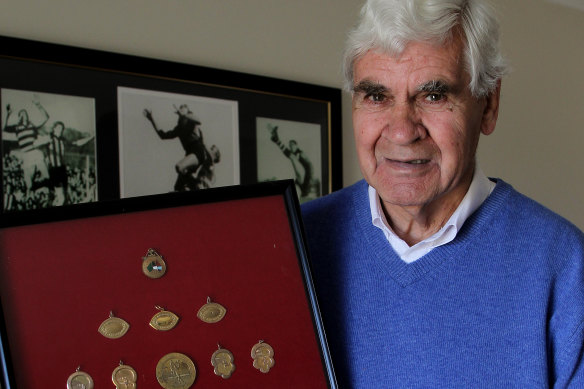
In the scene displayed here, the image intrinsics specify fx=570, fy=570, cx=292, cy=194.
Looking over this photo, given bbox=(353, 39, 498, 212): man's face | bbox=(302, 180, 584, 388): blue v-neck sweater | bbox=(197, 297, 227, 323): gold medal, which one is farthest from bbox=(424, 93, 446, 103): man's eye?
bbox=(197, 297, 227, 323): gold medal

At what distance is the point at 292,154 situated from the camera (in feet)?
6.87

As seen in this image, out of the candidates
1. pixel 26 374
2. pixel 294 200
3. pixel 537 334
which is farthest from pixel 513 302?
pixel 26 374

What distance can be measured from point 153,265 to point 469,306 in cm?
55

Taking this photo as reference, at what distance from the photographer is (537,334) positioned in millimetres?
965

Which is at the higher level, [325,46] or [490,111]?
[325,46]

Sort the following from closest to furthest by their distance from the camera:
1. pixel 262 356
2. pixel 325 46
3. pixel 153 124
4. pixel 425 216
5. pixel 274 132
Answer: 1. pixel 262 356
2. pixel 425 216
3. pixel 153 124
4. pixel 274 132
5. pixel 325 46

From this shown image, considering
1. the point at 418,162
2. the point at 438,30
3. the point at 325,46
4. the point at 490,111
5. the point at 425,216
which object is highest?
the point at 325,46

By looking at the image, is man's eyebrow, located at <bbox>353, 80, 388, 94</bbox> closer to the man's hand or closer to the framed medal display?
the framed medal display

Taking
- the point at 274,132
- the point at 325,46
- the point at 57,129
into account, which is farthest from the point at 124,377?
the point at 325,46

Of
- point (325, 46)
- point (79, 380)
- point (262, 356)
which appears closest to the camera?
point (79, 380)

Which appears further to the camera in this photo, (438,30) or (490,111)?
(490,111)

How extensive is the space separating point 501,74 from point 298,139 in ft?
3.54

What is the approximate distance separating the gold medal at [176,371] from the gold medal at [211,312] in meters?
0.07

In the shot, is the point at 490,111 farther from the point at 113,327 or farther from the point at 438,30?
the point at 113,327
